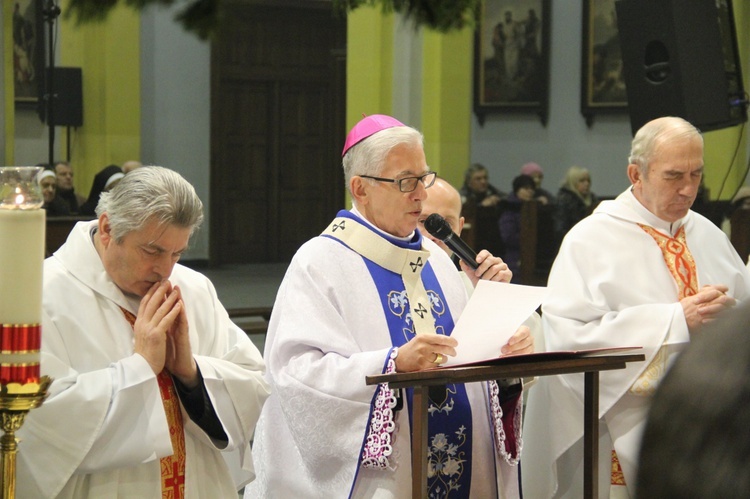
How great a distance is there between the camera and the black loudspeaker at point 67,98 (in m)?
13.1

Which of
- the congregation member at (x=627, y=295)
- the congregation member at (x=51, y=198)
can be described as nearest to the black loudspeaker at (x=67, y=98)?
the congregation member at (x=51, y=198)

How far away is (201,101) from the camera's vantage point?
1544cm

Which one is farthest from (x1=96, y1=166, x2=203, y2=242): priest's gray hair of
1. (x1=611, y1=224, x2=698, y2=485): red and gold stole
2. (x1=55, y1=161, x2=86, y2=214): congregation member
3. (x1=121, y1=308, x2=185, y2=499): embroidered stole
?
(x1=55, y1=161, x2=86, y2=214): congregation member

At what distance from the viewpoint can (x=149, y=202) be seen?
105 inches

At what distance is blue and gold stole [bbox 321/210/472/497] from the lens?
328cm

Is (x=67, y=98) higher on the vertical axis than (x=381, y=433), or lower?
higher

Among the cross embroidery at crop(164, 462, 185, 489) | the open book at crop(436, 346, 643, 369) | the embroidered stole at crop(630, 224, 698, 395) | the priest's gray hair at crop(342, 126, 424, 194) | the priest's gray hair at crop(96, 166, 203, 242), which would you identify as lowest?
the cross embroidery at crop(164, 462, 185, 489)

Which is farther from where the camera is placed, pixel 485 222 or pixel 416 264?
pixel 485 222

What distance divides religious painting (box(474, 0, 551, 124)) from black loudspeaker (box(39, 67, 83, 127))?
4772 millimetres

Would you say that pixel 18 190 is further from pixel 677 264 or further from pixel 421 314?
pixel 677 264

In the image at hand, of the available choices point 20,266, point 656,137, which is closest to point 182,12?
point 20,266

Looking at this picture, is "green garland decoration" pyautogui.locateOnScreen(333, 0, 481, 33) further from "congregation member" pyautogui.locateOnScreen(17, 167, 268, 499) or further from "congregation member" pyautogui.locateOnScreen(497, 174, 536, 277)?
"congregation member" pyautogui.locateOnScreen(497, 174, 536, 277)

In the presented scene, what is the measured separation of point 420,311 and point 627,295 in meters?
0.99

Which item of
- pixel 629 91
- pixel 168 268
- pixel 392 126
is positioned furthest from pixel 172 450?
pixel 629 91
